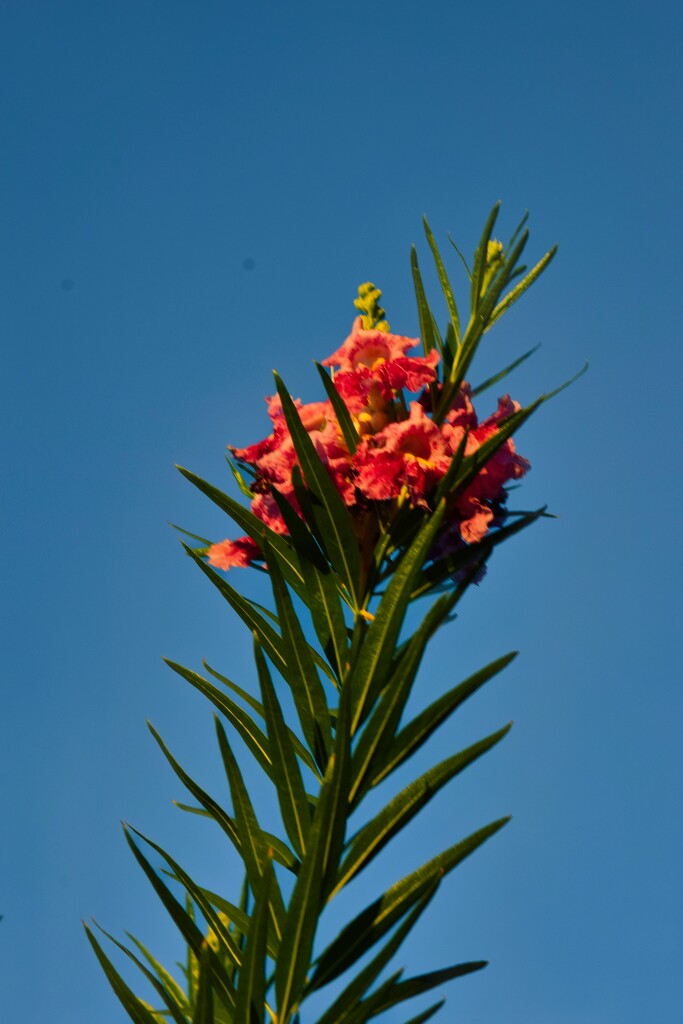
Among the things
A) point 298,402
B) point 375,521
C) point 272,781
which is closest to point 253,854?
point 272,781

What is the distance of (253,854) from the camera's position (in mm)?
1629

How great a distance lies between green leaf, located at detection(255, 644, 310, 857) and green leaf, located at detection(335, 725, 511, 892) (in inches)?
4.5

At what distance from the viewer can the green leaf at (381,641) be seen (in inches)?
64.7

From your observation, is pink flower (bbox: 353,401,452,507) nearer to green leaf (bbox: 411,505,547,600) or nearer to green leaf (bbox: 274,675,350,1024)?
green leaf (bbox: 411,505,547,600)

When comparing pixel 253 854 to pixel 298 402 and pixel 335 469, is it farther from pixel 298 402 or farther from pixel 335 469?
pixel 298 402

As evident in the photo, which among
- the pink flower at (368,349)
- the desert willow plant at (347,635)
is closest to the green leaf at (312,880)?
the desert willow plant at (347,635)

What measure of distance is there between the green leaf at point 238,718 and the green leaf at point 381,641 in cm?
21

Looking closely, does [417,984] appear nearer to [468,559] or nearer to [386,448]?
[468,559]

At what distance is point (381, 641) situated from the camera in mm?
1650

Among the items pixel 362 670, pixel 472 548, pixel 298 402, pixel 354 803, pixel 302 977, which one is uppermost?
pixel 298 402

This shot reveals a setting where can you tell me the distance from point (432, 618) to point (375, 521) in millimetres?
342

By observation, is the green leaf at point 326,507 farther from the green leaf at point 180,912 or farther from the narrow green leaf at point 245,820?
the green leaf at point 180,912

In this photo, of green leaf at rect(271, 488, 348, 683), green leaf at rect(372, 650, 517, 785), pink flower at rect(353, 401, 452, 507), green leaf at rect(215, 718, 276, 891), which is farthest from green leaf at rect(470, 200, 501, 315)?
green leaf at rect(215, 718, 276, 891)

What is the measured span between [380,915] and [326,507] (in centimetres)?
72
